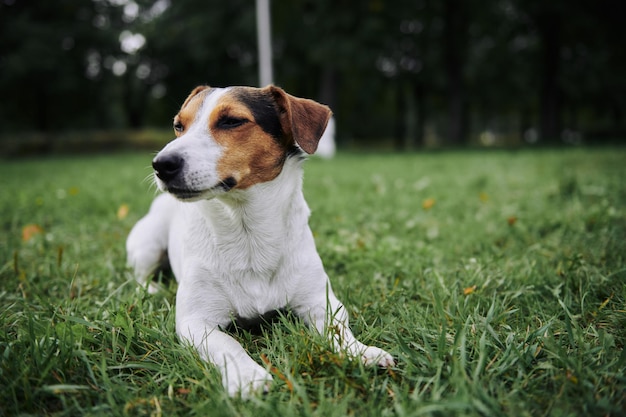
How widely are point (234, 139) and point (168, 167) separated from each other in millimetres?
406

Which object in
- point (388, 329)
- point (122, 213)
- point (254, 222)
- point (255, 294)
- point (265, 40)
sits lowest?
point (122, 213)

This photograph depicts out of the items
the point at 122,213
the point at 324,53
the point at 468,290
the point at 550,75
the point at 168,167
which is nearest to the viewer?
the point at 168,167

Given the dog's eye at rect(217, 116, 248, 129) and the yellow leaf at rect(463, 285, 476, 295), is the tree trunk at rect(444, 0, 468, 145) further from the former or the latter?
the dog's eye at rect(217, 116, 248, 129)

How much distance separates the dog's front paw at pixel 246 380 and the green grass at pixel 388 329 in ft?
0.15

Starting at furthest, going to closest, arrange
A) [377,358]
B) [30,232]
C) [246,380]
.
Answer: [30,232]
[377,358]
[246,380]

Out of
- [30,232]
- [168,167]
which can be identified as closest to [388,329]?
[168,167]

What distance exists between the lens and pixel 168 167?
2.16 metres

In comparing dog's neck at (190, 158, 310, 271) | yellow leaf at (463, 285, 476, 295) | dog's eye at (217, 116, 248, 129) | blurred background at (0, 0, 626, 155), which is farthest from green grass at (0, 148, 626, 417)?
blurred background at (0, 0, 626, 155)

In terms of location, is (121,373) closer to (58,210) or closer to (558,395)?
(558,395)

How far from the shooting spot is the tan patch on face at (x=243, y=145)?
2.37 meters

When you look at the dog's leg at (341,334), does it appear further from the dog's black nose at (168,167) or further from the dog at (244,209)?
the dog's black nose at (168,167)

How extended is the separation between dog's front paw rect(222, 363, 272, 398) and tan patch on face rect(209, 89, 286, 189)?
92 centimetres

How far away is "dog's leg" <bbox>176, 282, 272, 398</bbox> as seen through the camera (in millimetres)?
1854

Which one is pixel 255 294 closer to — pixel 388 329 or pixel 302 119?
pixel 388 329
